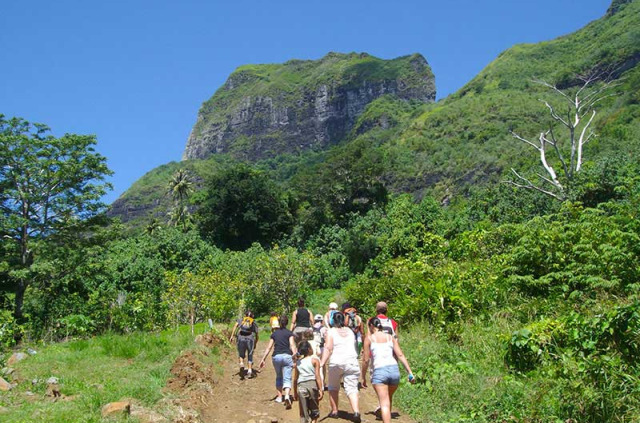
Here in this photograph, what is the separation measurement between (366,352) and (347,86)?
13865 centimetres

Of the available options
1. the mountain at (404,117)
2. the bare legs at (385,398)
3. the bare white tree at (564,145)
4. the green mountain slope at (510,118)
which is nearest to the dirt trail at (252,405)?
the bare legs at (385,398)

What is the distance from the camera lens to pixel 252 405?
8984 mm

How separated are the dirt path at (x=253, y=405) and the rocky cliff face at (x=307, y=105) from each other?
127 m

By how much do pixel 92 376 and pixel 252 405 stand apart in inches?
120

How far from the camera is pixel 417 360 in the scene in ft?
33.8

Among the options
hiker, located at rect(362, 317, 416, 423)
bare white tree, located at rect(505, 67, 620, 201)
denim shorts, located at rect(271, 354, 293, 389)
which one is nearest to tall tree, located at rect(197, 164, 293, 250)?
bare white tree, located at rect(505, 67, 620, 201)

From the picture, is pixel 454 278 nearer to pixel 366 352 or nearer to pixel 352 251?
pixel 366 352

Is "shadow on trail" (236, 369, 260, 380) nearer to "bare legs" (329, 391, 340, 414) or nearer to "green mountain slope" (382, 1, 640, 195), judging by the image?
"bare legs" (329, 391, 340, 414)

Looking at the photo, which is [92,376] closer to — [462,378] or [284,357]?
[284,357]

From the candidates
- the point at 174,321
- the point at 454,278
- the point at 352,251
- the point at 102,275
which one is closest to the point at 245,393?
the point at 454,278

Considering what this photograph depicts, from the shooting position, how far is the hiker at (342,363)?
289 inches

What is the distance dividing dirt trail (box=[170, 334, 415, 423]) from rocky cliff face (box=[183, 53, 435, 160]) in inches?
4986

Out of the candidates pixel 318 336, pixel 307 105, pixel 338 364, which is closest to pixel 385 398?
pixel 338 364

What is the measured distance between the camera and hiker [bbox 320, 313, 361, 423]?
24.1 ft
